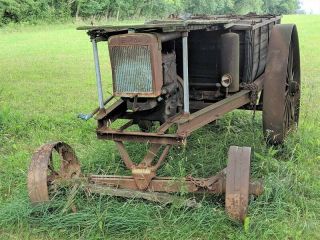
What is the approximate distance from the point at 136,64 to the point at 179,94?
2.92 feet

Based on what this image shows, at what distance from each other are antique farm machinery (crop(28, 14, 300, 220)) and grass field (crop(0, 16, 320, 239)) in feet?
0.57

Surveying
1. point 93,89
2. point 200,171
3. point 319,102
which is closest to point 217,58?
point 200,171

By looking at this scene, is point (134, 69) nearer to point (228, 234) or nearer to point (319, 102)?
point (228, 234)

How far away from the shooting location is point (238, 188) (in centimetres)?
393

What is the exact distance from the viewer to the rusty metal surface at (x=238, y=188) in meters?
3.93

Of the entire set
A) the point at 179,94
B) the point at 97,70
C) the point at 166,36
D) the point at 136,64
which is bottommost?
the point at 179,94

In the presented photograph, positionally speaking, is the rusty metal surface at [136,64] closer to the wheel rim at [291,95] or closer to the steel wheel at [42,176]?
the steel wheel at [42,176]

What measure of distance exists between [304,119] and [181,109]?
273 cm

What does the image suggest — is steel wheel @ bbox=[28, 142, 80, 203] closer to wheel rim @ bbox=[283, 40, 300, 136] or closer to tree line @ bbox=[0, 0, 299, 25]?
wheel rim @ bbox=[283, 40, 300, 136]

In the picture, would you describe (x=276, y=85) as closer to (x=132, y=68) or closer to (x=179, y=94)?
(x=179, y=94)

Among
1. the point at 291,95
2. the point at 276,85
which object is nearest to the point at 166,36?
the point at 276,85

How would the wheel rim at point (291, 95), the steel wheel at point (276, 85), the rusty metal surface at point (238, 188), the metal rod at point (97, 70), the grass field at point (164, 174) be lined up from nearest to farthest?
the rusty metal surface at point (238, 188) < the grass field at point (164, 174) < the metal rod at point (97, 70) < the steel wheel at point (276, 85) < the wheel rim at point (291, 95)

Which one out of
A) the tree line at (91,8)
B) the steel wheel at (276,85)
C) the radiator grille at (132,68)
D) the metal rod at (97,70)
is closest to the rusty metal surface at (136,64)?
the radiator grille at (132,68)

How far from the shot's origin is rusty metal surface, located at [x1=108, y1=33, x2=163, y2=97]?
13.5 feet
